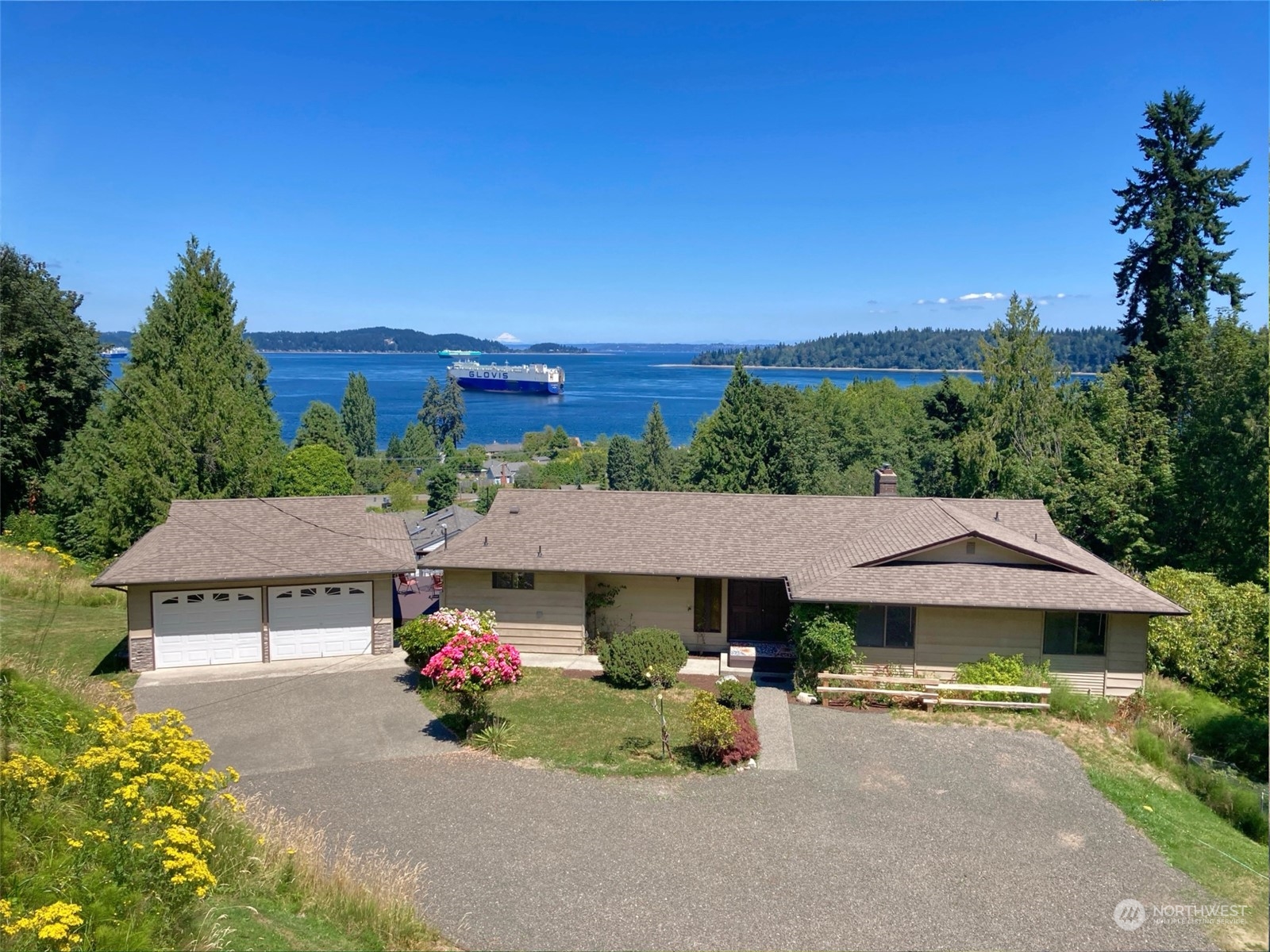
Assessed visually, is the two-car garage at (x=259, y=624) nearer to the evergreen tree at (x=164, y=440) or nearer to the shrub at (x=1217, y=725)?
the evergreen tree at (x=164, y=440)

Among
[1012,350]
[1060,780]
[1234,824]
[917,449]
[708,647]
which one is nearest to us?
[1234,824]

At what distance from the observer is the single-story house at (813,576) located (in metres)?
17.3

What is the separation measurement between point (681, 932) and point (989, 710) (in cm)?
947

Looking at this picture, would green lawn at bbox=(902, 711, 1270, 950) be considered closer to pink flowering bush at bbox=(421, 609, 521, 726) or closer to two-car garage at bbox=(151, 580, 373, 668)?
pink flowering bush at bbox=(421, 609, 521, 726)

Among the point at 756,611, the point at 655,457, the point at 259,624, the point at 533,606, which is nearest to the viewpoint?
the point at 259,624

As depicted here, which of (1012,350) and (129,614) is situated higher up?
(1012,350)

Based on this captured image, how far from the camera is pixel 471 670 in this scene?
46.9 feet

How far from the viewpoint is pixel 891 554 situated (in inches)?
720

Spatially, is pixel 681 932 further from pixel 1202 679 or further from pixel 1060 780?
pixel 1202 679

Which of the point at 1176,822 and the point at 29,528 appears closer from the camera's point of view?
the point at 1176,822

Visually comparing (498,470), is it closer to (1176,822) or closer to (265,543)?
(265,543)

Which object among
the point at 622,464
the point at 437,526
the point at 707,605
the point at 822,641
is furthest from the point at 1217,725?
the point at 622,464

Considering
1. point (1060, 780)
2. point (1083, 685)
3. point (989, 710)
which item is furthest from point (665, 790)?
point (1083, 685)

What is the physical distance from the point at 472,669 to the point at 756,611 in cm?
825
